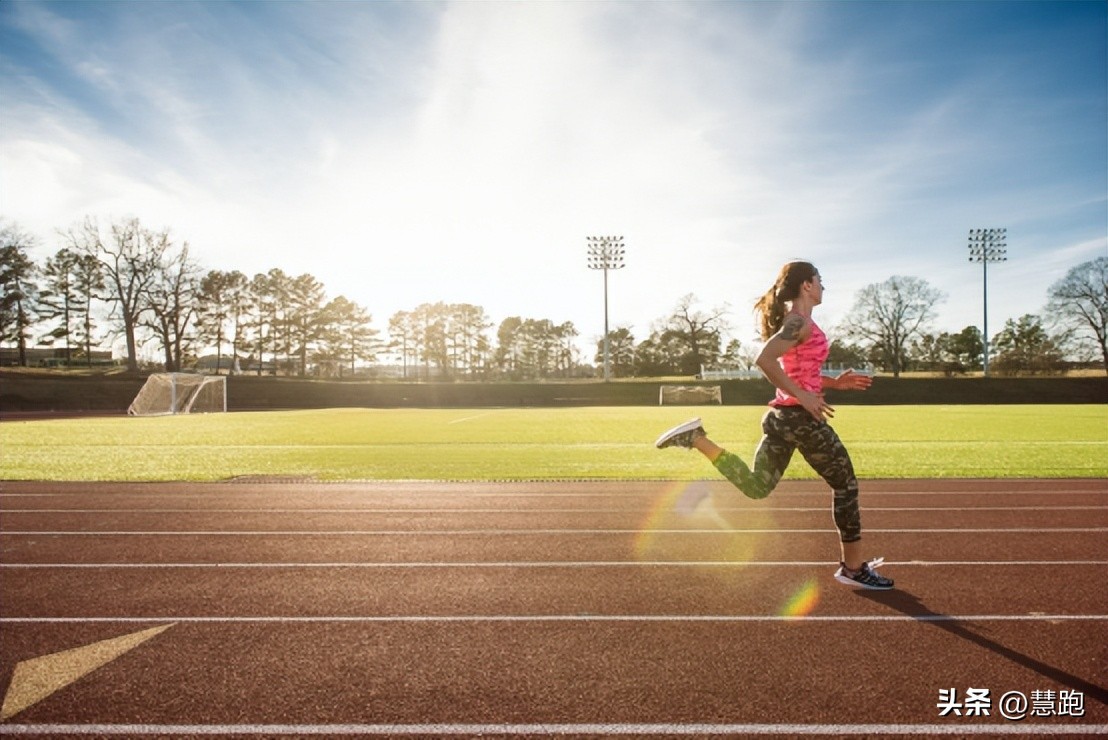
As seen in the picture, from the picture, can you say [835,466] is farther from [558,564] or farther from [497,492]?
[497,492]

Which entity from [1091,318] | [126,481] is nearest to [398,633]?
[126,481]

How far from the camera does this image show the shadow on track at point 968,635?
364 cm

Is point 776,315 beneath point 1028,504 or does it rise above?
above

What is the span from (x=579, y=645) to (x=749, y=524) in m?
4.38

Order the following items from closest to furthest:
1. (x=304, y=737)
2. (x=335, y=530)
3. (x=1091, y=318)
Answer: (x=304, y=737) < (x=335, y=530) < (x=1091, y=318)

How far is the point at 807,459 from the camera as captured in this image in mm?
5184

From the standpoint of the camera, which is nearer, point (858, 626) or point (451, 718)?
point (451, 718)

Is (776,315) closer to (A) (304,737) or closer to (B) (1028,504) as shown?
(A) (304,737)

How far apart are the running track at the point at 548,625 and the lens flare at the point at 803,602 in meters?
0.03

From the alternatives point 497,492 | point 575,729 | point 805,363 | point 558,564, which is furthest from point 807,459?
point 497,492

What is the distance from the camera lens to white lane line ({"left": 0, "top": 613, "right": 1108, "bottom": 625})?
4.74m

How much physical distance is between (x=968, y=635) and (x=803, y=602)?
3.43 ft

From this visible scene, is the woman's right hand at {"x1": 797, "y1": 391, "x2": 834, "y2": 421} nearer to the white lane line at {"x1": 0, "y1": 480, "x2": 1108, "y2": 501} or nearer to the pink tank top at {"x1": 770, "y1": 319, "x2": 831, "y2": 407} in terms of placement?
the pink tank top at {"x1": 770, "y1": 319, "x2": 831, "y2": 407}

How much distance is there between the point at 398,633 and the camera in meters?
4.59
